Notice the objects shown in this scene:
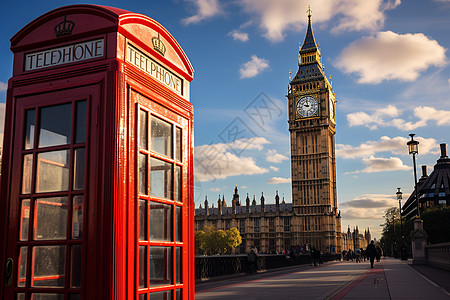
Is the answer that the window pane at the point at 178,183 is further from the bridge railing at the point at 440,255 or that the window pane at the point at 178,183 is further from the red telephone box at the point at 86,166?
the bridge railing at the point at 440,255

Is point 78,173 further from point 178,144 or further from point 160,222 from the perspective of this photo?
point 178,144

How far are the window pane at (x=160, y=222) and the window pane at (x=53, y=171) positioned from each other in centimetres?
71

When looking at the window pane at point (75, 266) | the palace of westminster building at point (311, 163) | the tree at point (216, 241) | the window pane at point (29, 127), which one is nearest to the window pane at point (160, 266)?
the window pane at point (75, 266)

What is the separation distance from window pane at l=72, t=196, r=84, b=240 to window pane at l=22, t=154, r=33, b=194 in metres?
0.44

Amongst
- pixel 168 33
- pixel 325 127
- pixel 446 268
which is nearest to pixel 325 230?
pixel 325 127

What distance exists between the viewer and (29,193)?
3.28m

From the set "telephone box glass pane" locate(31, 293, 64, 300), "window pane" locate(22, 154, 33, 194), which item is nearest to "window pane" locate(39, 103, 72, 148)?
"window pane" locate(22, 154, 33, 194)

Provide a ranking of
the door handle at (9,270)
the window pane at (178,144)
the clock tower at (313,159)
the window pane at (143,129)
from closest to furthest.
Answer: the door handle at (9,270) → the window pane at (143,129) → the window pane at (178,144) → the clock tower at (313,159)

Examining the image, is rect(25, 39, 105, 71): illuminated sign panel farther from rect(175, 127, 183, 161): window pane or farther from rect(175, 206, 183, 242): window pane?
rect(175, 206, 183, 242): window pane

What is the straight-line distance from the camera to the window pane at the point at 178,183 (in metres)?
3.85

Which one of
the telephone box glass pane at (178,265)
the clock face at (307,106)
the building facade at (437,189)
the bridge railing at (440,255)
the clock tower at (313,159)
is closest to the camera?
the telephone box glass pane at (178,265)

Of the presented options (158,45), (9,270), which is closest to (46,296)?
(9,270)

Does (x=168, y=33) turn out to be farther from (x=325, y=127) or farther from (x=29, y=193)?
(x=325, y=127)

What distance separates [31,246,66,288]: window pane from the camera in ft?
10.3
